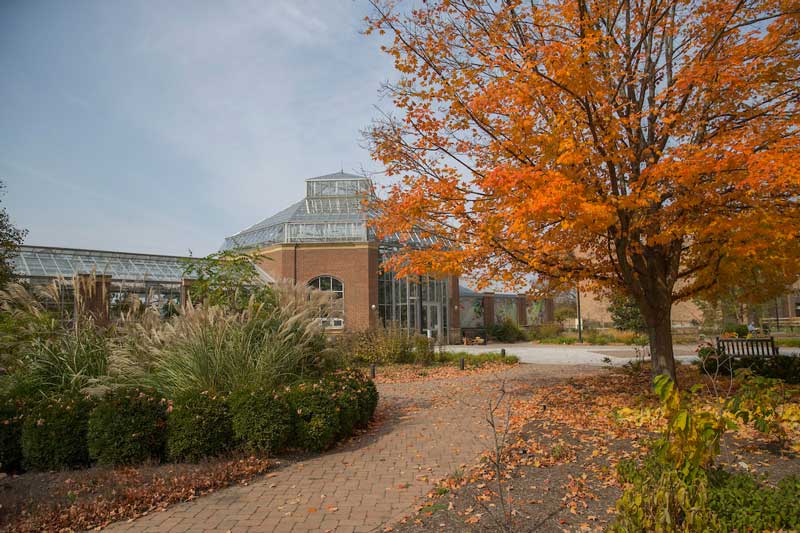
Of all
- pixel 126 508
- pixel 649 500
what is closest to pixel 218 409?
pixel 126 508

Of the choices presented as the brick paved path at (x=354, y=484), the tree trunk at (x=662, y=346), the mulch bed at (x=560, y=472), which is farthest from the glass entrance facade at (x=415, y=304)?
the mulch bed at (x=560, y=472)

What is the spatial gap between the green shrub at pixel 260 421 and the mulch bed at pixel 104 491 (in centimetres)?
21

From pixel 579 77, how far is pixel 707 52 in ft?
8.95

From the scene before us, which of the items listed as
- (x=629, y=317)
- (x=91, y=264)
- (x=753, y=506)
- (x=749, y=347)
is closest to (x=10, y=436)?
(x=753, y=506)

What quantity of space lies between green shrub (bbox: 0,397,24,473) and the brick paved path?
108 inches

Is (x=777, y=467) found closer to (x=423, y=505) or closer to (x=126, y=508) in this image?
(x=423, y=505)

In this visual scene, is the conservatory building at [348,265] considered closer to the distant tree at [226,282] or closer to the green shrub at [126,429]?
the distant tree at [226,282]

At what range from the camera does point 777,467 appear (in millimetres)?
4465

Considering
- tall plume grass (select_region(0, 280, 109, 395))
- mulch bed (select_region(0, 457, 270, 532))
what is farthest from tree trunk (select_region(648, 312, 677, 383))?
tall plume grass (select_region(0, 280, 109, 395))

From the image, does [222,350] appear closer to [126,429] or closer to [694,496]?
[126,429]

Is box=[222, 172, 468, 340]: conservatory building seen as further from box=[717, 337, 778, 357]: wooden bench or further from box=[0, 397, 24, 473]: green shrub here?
box=[0, 397, 24, 473]: green shrub

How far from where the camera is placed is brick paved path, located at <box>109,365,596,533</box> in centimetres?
398

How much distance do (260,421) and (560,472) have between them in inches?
121

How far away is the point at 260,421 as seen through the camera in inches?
219
